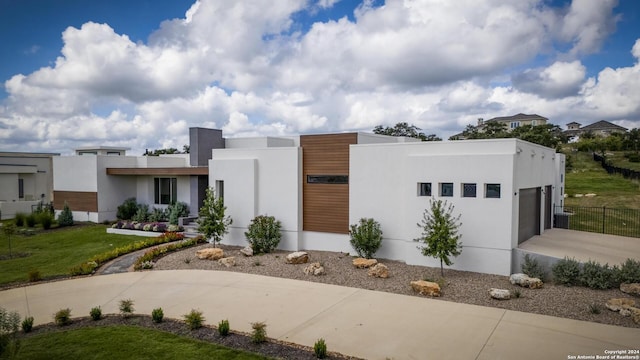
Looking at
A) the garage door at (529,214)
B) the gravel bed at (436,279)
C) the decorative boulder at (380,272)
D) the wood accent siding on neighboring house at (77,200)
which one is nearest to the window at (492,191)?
the garage door at (529,214)

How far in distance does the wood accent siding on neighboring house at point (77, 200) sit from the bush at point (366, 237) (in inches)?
767

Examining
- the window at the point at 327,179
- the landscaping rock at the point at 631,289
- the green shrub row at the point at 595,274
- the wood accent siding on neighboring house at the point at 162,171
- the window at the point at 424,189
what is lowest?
the landscaping rock at the point at 631,289

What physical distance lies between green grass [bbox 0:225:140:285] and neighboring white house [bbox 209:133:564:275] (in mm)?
6596

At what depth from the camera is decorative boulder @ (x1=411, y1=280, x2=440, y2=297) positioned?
1209 cm

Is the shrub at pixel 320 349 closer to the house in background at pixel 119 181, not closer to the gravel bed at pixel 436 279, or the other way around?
the gravel bed at pixel 436 279

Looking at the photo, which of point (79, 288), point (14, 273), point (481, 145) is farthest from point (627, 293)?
point (14, 273)

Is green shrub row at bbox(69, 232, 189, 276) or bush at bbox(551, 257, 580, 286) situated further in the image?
green shrub row at bbox(69, 232, 189, 276)

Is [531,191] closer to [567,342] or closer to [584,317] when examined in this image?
[584,317]

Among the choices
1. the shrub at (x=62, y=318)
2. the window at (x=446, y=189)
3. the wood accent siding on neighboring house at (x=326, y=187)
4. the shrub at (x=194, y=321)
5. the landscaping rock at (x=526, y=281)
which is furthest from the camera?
the wood accent siding on neighboring house at (x=326, y=187)

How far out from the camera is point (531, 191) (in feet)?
57.8

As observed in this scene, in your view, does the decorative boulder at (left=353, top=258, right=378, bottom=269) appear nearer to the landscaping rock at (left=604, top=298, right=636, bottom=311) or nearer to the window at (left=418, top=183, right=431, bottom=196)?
the window at (left=418, top=183, right=431, bottom=196)

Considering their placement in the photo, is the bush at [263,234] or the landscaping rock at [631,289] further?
the bush at [263,234]

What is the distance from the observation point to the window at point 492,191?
563 inches

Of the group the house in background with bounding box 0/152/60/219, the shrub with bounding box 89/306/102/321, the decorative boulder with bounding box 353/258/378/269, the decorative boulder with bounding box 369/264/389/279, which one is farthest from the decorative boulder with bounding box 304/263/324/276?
the house in background with bounding box 0/152/60/219
